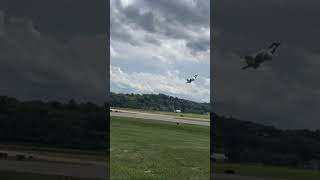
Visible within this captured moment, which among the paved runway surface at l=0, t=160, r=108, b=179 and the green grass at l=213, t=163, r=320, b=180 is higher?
the green grass at l=213, t=163, r=320, b=180

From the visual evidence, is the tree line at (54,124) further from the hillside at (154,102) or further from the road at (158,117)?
the road at (158,117)

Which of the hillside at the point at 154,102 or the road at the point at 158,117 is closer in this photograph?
the hillside at the point at 154,102

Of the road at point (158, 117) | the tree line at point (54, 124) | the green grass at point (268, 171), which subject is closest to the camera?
the green grass at point (268, 171)

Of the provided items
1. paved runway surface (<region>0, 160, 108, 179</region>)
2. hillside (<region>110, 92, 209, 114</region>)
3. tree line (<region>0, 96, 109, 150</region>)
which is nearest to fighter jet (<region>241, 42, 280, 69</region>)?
tree line (<region>0, 96, 109, 150</region>)

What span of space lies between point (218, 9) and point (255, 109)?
109 centimetres

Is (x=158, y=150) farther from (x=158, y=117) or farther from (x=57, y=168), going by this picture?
(x=57, y=168)

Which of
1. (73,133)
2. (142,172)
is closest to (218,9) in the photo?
(73,133)

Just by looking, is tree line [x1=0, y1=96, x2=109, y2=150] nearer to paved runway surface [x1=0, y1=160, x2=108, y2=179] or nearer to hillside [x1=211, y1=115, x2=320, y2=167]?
paved runway surface [x1=0, y1=160, x2=108, y2=179]

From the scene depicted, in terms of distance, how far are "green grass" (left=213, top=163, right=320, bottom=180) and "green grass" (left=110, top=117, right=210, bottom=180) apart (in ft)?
6.09

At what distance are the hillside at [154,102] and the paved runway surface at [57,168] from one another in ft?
9.55

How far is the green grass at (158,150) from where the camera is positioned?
26.3ft

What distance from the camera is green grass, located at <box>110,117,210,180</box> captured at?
8.02 meters

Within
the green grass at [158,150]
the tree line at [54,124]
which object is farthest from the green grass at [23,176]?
the green grass at [158,150]

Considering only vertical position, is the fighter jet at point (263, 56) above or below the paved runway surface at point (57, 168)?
above
